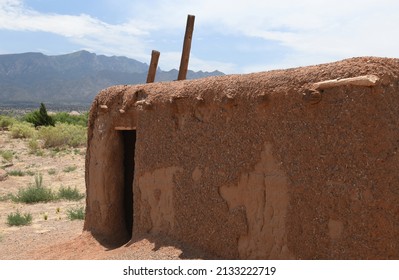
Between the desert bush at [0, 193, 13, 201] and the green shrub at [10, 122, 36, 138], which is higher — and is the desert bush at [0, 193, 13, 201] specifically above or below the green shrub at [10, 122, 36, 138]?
below

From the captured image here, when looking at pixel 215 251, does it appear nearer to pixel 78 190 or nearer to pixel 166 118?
pixel 166 118

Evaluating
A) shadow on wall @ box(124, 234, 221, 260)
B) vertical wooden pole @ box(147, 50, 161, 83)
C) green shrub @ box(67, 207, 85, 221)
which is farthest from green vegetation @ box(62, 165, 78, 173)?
shadow on wall @ box(124, 234, 221, 260)

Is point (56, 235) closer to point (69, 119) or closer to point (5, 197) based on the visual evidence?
point (5, 197)

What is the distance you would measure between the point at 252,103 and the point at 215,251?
1.96 m

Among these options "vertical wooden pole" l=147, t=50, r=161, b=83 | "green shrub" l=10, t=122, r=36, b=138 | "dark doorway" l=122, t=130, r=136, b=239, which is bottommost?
"green shrub" l=10, t=122, r=36, b=138

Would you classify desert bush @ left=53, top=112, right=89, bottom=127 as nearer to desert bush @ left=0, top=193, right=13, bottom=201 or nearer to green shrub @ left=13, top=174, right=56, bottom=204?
desert bush @ left=0, top=193, right=13, bottom=201

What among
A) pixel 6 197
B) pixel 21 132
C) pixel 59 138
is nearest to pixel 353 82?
pixel 6 197

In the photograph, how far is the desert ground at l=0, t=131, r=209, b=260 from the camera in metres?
6.93

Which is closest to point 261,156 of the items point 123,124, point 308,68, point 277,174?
point 277,174

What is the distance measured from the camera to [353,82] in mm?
4688

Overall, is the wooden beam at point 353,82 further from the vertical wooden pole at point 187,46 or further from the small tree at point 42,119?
the small tree at point 42,119

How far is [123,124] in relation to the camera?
26.8ft

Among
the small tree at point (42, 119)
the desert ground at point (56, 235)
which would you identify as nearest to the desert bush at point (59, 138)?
the desert ground at point (56, 235)

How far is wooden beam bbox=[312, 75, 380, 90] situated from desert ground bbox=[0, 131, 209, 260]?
2.74 m
